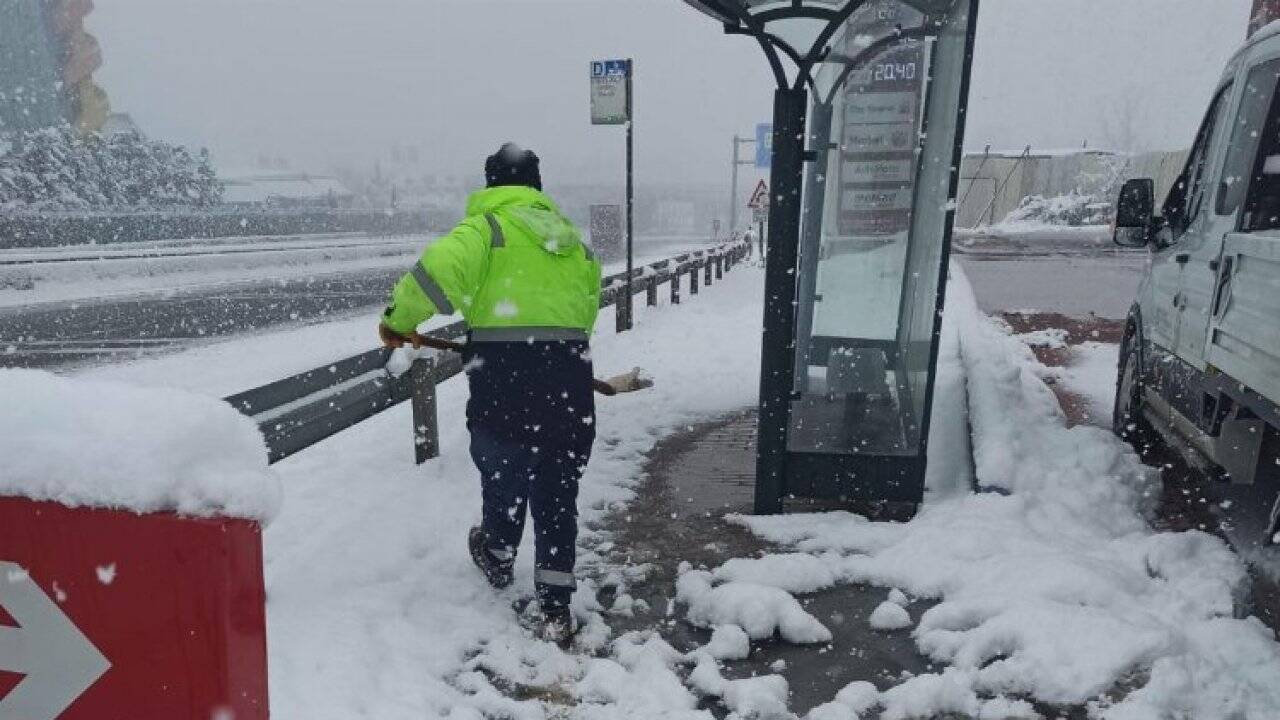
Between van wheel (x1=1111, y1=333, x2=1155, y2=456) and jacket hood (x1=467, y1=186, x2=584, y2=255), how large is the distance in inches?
169

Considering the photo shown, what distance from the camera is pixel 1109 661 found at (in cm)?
309

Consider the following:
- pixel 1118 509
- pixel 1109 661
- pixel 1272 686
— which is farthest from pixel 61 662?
pixel 1118 509

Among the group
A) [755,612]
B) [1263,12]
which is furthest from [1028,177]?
[755,612]

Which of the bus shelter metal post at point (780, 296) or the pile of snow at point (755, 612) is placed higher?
the bus shelter metal post at point (780, 296)

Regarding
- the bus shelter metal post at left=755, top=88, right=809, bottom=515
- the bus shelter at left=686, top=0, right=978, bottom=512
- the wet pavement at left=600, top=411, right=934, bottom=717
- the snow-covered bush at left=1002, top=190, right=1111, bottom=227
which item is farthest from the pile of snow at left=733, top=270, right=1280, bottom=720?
the snow-covered bush at left=1002, top=190, right=1111, bottom=227

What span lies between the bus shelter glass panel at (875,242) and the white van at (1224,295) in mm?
1319

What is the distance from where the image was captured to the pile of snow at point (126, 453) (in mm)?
1234

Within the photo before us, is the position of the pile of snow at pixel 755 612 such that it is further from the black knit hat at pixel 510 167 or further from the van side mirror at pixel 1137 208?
the van side mirror at pixel 1137 208

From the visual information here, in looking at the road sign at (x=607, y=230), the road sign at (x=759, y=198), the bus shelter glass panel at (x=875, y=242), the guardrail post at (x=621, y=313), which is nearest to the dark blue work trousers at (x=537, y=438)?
the bus shelter glass panel at (x=875, y=242)

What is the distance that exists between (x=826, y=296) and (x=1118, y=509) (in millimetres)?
2545

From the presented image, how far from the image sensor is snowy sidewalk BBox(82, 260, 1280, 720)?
3023 millimetres

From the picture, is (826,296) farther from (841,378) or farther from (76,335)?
(76,335)

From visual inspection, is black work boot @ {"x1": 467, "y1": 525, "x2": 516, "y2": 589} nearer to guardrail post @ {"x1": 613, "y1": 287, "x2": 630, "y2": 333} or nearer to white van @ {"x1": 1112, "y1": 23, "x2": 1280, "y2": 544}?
white van @ {"x1": 1112, "y1": 23, "x2": 1280, "y2": 544}

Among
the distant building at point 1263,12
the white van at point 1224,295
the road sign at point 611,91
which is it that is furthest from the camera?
the road sign at point 611,91
